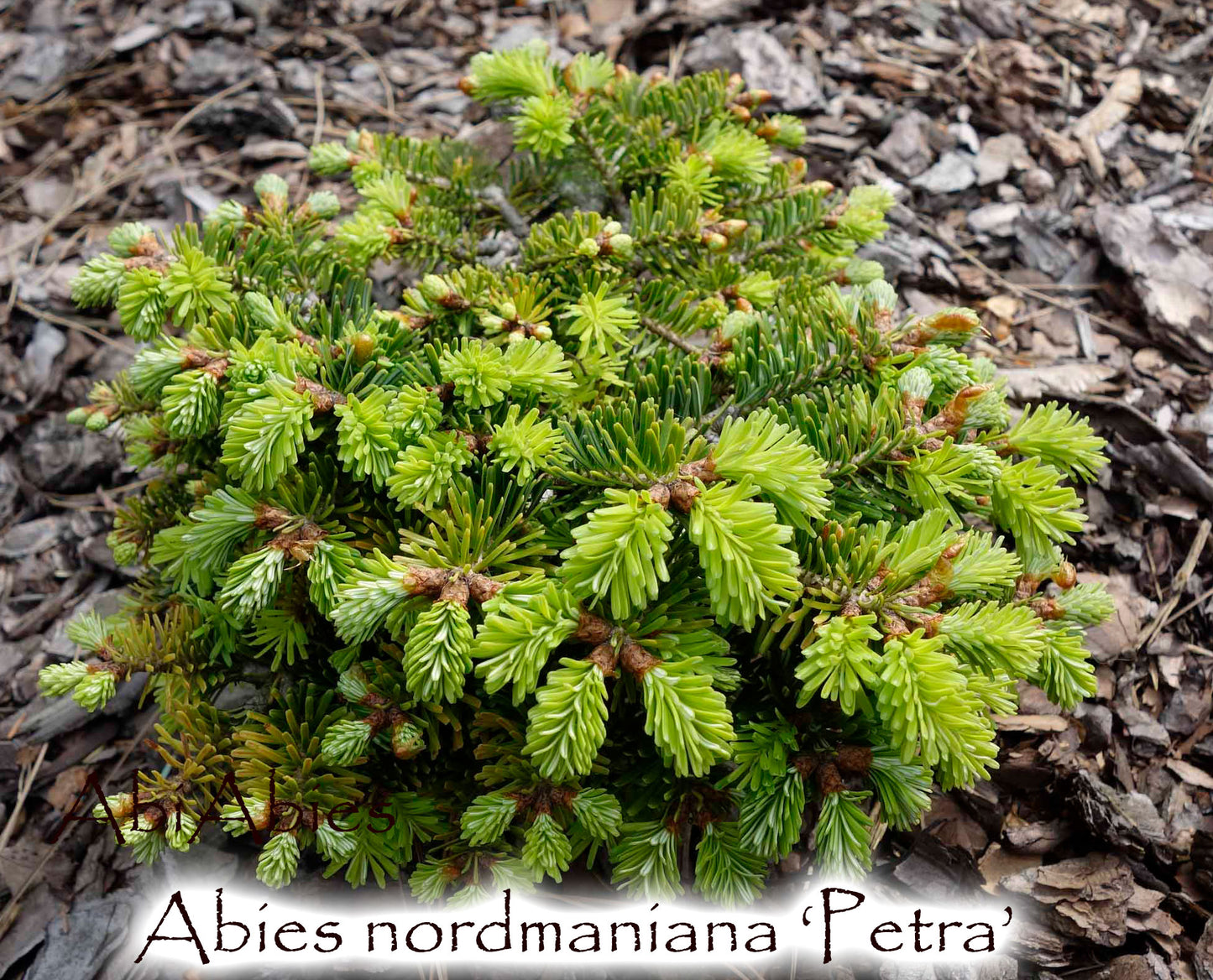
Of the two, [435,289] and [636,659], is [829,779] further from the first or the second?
[435,289]

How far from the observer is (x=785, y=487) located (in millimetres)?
1164

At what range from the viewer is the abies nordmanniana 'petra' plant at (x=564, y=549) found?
1148mm

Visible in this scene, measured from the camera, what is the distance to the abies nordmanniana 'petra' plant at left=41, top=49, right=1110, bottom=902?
115 centimetres

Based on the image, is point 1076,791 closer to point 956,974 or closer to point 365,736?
point 956,974

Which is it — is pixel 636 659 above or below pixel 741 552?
below

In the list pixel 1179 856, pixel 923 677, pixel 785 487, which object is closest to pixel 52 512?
pixel 785 487

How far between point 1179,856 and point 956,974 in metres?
0.60

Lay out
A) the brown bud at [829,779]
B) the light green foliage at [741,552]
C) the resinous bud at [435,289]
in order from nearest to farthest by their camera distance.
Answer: the light green foliage at [741,552]
the brown bud at [829,779]
the resinous bud at [435,289]

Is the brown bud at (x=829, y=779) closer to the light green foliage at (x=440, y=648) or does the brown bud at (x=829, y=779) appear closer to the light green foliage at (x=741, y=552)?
the light green foliage at (x=741, y=552)

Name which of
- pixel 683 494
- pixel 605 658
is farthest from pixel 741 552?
pixel 605 658

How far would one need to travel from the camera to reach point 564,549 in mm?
1317

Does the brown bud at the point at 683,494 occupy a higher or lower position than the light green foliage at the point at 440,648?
higher

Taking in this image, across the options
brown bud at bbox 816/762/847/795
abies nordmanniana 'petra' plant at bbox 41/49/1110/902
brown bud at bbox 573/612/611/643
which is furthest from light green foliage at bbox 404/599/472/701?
brown bud at bbox 816/762/847/795

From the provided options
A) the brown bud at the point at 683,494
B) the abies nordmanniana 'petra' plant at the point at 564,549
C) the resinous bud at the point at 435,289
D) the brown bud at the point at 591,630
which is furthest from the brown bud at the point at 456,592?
the resinous bud at the point at 435,289
